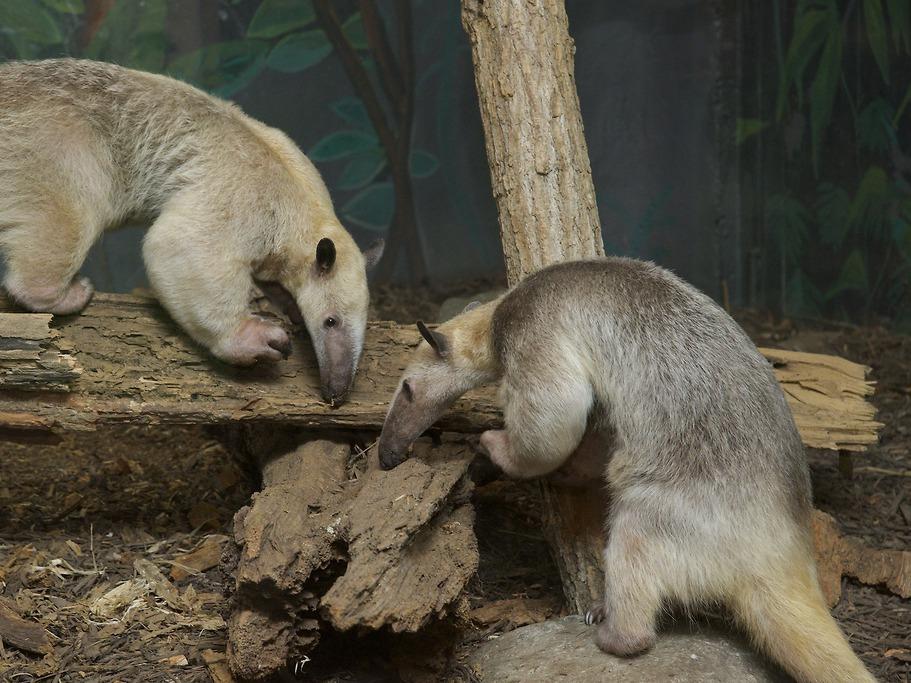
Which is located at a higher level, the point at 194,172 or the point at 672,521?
the point at 194,172

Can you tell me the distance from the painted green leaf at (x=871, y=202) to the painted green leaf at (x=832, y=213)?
8 centimetres

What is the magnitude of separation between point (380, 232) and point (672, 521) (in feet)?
25.0

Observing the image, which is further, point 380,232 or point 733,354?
point 380,232

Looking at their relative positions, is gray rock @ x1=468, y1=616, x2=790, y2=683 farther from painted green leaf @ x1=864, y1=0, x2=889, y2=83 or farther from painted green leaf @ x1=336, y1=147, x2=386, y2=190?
painted green leaf @ x1=336, y1=147, x2=386, y2=190

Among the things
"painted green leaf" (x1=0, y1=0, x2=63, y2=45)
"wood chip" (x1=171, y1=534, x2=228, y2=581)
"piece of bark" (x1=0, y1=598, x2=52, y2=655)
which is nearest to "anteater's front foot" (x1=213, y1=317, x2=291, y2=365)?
"wood chip" (x1=171, y1=534, x2=228, y2=581)

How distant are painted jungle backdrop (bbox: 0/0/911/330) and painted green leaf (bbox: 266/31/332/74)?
2 cm

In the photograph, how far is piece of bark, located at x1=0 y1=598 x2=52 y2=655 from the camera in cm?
510

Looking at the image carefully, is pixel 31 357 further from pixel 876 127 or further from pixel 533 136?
pixel 876 127

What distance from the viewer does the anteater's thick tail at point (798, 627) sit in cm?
436

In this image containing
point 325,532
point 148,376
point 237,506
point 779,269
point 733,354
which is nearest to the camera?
point 325,532

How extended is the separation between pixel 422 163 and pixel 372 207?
844mm

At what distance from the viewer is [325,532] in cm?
461

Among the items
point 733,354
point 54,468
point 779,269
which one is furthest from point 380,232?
point 733,354

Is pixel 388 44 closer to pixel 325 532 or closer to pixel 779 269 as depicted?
pixel 779 269
